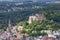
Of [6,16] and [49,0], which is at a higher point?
[6,16]

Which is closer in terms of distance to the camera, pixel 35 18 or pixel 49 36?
pixel 49 36

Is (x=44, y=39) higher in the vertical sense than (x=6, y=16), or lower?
higher

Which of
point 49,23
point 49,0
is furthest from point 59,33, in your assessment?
point 49,0

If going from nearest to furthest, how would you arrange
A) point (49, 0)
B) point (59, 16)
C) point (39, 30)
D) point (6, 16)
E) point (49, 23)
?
point (39, 30) < point (49, 23) < point (59, 16) < point (6, 16) < point (49, 0)

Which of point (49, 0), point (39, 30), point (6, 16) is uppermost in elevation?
point (39, 30)

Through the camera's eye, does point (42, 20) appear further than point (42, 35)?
Yes

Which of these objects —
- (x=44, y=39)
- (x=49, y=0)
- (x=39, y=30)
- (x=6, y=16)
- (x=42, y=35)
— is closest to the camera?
(x=44, y=39)

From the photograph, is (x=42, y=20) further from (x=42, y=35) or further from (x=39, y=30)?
(x=42, y=35)

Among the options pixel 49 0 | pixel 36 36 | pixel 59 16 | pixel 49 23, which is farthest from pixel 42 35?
pixel 49 0

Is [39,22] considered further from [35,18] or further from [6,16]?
[6,16]
